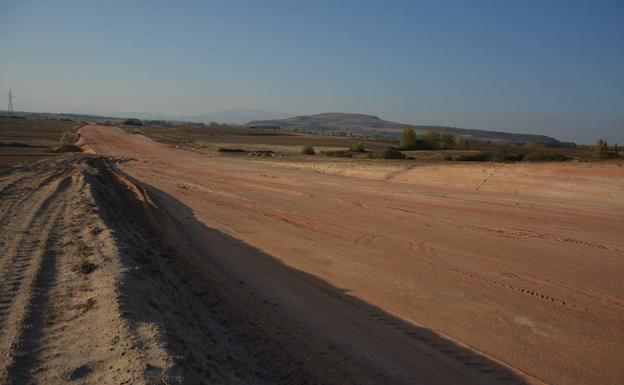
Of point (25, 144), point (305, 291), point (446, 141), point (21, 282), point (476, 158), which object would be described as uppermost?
point (446, 141)

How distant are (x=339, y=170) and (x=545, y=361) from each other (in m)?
24.1

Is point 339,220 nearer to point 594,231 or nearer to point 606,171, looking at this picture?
point 594,231

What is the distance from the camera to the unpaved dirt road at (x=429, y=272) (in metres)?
6.13

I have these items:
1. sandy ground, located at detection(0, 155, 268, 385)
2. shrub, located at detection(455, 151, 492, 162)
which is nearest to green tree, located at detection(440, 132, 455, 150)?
shrub, located at detection(455, 151, 492, 162)

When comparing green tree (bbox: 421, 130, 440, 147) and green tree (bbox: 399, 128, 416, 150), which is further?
green tree (bbox: 421, 130, 440, 147)

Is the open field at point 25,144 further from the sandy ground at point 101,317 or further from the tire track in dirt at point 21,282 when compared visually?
the sandy ground at point 101,317

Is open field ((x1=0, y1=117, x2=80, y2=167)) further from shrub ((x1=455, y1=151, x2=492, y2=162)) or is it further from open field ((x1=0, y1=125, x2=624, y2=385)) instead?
shrub ((x1=455, y1=151, x2=492, y2=162))

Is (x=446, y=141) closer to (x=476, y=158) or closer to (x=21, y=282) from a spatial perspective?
(x=476, y=158)

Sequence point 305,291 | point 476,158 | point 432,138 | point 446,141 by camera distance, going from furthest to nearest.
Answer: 1. point 432,138
2. point 446,141
3. point 476,158
4. point 305,291

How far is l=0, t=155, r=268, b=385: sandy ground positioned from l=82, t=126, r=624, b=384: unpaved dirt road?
688 mm

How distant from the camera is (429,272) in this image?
9.79m

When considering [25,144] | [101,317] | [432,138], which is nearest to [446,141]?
[432,138]

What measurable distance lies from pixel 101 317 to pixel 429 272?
6.39 m

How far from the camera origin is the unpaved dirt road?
613 cm
